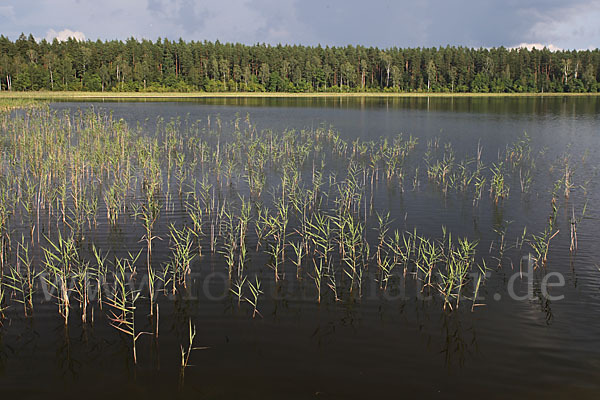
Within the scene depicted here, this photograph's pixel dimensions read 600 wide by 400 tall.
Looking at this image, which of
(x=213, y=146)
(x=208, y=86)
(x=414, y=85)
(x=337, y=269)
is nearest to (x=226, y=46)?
(x=208, y=86)

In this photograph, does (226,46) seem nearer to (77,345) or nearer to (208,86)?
(208,86)

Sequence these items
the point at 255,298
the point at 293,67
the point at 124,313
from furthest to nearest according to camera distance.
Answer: the point at 293,67
the point at 255,298
the point at 124,313

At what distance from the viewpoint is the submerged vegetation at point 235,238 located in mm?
8922

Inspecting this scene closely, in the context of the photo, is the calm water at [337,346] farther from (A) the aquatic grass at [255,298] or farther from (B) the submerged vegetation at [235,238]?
(B) the submerged vegetation at [235,238]

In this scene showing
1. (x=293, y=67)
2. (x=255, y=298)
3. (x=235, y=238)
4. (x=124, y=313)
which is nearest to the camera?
(x=124, y=313)

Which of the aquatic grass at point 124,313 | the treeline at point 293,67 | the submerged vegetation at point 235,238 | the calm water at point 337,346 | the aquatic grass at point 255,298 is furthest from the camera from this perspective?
the treeline at point 293,67

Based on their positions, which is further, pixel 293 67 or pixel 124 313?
pixel 293 67

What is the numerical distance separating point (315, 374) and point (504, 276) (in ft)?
18.5

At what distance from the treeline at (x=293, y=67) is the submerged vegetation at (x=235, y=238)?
101 metres

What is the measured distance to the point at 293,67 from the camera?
13500 cm

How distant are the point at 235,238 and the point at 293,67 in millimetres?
129676

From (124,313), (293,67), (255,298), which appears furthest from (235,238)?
(293,67)

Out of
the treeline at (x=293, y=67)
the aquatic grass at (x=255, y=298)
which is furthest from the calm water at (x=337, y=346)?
the treeline at (x=293, y=67)

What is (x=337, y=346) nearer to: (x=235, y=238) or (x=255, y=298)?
(x=255, y=298)
